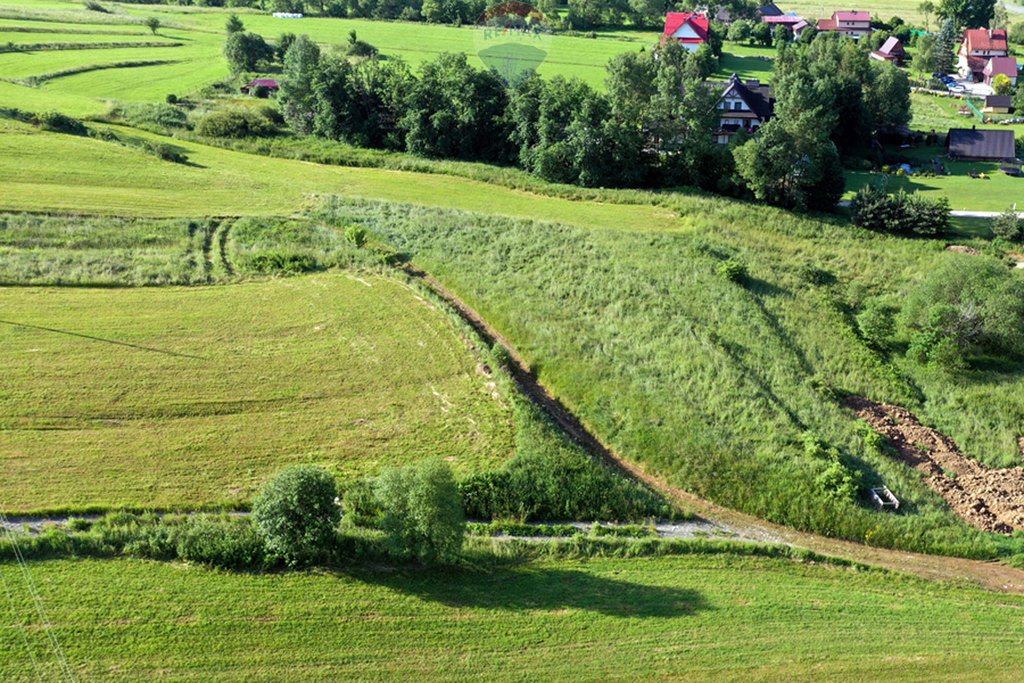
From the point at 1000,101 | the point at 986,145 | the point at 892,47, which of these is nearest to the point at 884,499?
the point at 986,145

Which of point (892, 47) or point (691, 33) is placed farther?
point (892, 47)

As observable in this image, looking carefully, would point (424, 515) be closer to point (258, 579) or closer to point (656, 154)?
point (258, 579)

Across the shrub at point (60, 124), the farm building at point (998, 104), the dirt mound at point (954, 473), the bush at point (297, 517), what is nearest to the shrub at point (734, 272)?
the dirt mound at point (954, 473)

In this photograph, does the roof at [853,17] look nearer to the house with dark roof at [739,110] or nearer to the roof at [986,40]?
the roof at [986,40]

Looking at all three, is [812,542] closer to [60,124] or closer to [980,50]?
[60,124]

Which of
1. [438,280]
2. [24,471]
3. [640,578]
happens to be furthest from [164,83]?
[640,578]

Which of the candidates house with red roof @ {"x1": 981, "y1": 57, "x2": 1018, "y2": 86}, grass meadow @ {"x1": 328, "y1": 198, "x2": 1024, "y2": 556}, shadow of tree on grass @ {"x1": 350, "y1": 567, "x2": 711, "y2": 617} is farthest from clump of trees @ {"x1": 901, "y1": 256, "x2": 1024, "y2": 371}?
house with red roof @ {"x1": 981, "y1": 57, "x2": 1018, "y2": 86}
